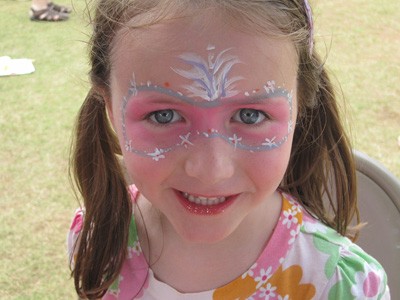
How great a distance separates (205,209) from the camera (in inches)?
41.0

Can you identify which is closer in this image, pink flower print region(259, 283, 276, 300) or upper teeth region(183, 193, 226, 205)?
upper teeth region(183, 193, 226, 205)

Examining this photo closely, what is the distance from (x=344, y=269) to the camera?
3.80 feet

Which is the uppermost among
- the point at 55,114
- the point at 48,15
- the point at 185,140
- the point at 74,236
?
the point at 185,140

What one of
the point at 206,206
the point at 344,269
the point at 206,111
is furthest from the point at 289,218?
the point at 206,111

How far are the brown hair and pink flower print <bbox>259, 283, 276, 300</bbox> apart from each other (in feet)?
0.66

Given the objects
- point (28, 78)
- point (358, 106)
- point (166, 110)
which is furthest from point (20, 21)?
point (166, 110)

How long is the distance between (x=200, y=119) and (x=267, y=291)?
408 millimetres

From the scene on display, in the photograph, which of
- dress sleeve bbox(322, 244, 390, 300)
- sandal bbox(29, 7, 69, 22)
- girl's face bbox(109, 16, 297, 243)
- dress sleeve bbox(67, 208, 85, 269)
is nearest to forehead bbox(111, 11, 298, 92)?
girl's face bbox(109, 16, 297, 243)

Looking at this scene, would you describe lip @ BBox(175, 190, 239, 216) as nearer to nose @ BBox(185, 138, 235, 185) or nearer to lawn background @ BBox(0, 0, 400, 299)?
nose @ BBox(185, 138, 235, 185)

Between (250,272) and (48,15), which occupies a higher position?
(250,272)

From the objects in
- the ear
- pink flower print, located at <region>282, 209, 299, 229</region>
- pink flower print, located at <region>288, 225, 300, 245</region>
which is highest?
the ear

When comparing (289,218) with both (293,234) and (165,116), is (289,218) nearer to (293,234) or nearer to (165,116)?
(293,234)

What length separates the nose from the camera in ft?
3.16

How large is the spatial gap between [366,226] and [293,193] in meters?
0.24
